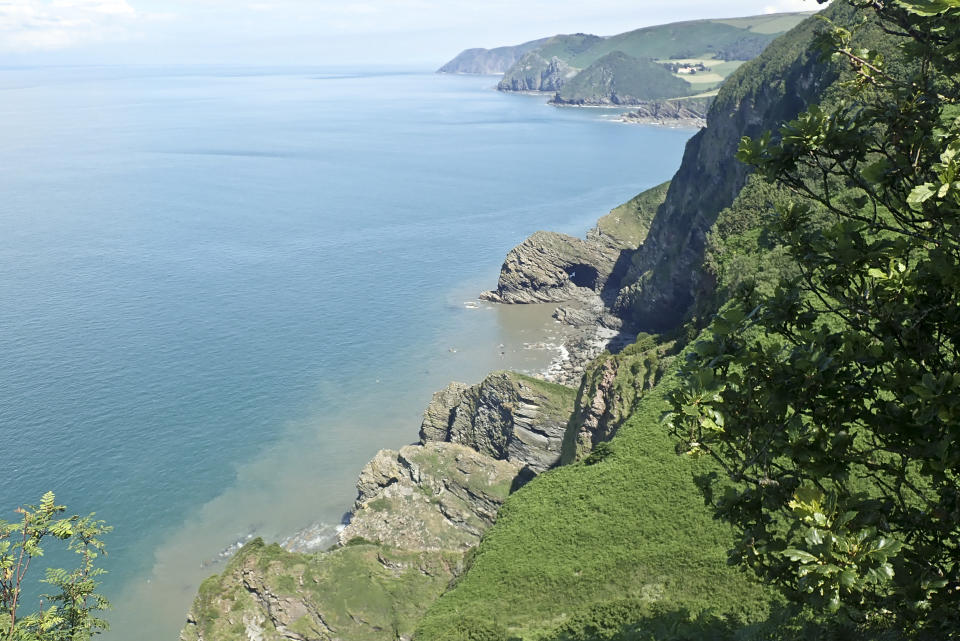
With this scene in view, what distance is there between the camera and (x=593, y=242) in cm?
12162

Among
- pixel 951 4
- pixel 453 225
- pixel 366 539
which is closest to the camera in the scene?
pixel 951 4

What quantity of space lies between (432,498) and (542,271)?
2506 inches

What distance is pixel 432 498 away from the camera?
57469 mm

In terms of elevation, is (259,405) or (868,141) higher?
(868,141)

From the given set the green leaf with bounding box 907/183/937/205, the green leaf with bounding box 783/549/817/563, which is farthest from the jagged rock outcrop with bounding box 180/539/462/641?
the green leaf with bounding box 907/183/937/205

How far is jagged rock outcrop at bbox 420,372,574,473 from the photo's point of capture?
205 feet

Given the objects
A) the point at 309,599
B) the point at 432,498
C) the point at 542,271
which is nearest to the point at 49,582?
the point at 309,599

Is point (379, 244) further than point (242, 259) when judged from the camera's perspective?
Yes

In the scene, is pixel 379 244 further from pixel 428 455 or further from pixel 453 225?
pixel 428 455

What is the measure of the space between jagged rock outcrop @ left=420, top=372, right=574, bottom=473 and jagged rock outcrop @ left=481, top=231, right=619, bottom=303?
4728 centimetres

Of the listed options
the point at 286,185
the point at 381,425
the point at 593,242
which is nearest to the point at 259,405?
the point at 381,425

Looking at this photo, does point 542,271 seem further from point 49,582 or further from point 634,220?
point 49,582

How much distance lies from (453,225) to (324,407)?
78275 millimetres

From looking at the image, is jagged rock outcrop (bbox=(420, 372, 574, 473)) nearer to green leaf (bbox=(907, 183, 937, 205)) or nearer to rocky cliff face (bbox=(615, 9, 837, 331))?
rocky cliff face (bbox=(615, 9, 837, 331))
